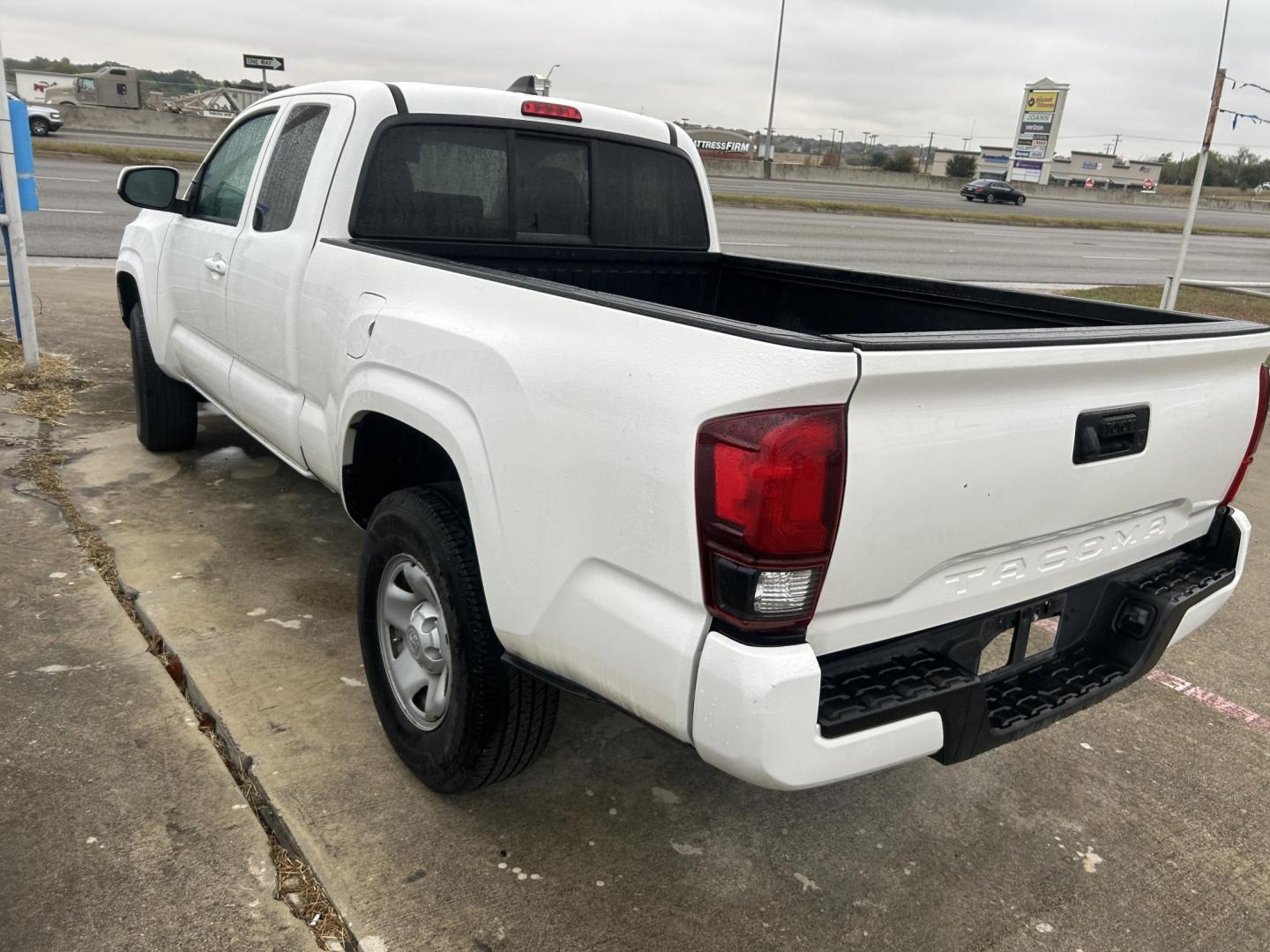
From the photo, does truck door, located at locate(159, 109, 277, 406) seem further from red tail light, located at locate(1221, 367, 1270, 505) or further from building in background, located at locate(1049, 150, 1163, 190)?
building in background, located at locate(1049, 150, 1163, 190)

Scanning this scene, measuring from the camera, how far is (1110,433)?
2225 millimetres

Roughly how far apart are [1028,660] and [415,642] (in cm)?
161

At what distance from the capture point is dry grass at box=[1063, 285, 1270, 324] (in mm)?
12586

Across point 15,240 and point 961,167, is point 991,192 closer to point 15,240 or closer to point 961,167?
point 961,167

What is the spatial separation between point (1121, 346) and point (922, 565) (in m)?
0.67

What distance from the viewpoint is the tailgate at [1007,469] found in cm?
188

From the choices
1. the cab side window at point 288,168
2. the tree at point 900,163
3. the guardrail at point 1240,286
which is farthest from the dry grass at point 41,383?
the tree at point 900,163

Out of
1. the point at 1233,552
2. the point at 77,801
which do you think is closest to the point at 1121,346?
the point at 1233,552

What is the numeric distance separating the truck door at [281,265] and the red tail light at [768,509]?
1777 millimetres

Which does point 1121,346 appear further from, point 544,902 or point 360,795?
point 360,795

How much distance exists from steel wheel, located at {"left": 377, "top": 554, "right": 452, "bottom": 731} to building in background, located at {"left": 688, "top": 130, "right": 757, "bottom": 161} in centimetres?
4241

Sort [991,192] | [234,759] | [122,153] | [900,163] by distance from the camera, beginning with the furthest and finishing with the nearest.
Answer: [900,163]
[991,192]
[122,153]
[234,759]

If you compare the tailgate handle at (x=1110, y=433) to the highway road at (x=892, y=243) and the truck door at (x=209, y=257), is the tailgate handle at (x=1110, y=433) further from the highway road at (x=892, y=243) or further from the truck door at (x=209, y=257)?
the highway road at (x=892, y=243)

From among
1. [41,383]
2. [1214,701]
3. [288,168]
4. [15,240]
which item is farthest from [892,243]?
[288,168]
